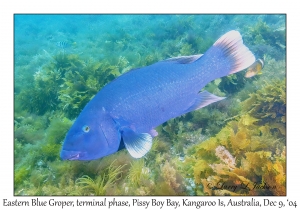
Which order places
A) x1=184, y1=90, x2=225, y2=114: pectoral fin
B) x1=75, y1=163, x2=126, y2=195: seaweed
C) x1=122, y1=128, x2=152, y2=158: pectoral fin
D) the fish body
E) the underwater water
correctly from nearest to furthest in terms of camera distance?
x1=122, y1=128, x2=152, y2=158: pectoral fin, x1=184, y1=90, x2=225, y2=114: pectoral fin, the underwater water, x1=75, y1=163, x2=126, y2=195: seaweed, the fish body

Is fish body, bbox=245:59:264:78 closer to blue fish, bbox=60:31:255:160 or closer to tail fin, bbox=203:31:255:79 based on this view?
tail fin, bbox=203:31:255:79

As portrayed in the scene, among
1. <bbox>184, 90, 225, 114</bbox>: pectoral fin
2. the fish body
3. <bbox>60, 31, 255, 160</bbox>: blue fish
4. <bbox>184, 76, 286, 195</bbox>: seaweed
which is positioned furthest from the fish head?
the fish body

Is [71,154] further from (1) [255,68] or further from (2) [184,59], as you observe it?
(1) [255,68]

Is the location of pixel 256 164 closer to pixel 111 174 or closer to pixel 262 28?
pixel 111 174

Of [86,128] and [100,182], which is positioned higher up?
[86,128]

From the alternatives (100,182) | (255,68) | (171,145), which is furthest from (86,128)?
(255,68)
